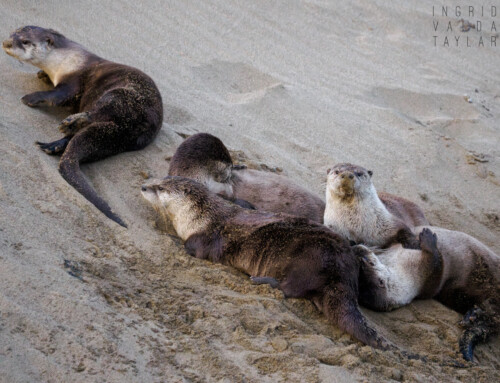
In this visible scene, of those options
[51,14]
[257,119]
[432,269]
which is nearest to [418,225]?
[432,269]

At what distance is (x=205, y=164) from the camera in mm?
4625

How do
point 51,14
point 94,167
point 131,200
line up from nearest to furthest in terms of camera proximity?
point 131,200, point 94,167, point 51,14

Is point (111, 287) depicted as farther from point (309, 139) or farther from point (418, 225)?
point (309, 139)

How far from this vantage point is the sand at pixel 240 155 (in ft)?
8.06

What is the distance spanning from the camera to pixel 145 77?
543cm

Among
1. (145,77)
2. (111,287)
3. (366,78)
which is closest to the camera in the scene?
(111,287)

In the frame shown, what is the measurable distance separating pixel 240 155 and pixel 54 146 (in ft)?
5.61

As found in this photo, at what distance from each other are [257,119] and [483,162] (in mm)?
2505

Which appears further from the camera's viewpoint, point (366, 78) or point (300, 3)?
Result: point (300, 3)

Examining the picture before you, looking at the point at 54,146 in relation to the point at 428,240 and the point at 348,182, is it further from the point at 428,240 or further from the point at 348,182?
the point at 428,240

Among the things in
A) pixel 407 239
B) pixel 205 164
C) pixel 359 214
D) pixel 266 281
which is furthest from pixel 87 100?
pixel 407 239

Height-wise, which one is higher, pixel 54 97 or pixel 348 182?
pixel 54 97

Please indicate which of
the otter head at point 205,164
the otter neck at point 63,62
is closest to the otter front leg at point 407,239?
the otter head at point 205,164

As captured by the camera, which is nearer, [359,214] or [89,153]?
[359,214]
